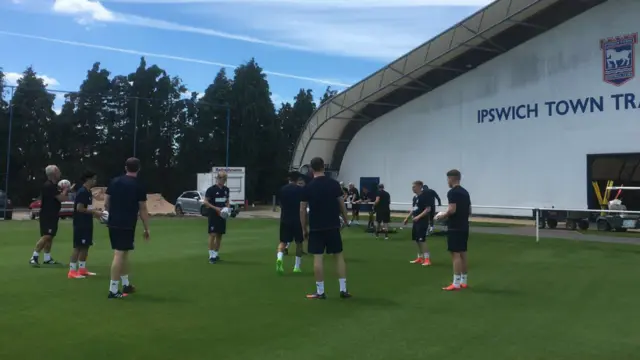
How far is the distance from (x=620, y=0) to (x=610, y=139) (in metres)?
6.64

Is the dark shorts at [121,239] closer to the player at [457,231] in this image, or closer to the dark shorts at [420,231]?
the player at [457,231]

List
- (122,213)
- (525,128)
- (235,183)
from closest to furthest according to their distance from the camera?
1. (122,213)
2. (525,128)
3. (235,183)

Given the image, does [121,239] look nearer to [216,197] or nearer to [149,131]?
[216,197]

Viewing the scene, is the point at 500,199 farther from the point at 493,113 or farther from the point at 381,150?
the point at 381,150

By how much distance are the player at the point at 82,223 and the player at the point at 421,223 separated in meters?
6.14

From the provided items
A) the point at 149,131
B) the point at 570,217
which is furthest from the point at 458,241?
the point at 149,131

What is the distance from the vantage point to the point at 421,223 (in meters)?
11.9

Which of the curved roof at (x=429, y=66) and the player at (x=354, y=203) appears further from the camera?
the curved roof at (x=429, y=66)

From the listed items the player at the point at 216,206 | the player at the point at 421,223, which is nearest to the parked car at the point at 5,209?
the player at the point at 216,206

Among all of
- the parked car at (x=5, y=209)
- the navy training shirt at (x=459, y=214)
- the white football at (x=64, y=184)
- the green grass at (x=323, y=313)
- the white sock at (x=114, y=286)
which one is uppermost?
the white football at (x=64, y=184)

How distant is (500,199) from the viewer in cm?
2994

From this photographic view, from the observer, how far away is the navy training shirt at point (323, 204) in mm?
7867

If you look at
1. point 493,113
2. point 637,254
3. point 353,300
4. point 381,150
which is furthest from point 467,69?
point 353,300

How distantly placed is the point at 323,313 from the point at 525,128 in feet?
81.9
